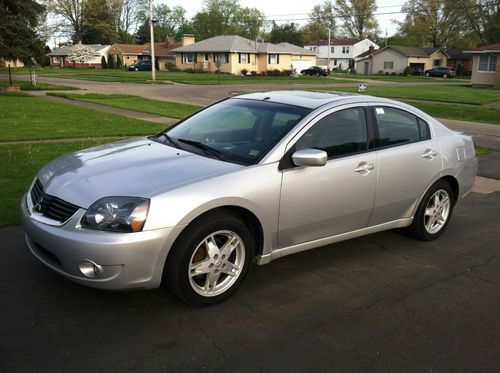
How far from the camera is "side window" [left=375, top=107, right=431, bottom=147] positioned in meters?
5.09

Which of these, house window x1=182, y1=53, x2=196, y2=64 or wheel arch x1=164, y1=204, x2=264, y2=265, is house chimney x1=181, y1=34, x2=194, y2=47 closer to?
house window x1=182, y1=53, x2=196, y2=64

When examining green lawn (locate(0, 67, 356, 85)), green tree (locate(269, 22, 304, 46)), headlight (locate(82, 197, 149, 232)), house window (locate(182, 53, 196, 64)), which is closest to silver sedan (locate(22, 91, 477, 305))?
headlight (locate(82, 197, 149, 232))

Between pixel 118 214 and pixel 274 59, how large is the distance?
68146mm

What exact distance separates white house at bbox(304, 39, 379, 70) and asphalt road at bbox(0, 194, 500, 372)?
93.4m

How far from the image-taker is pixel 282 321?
149 inches

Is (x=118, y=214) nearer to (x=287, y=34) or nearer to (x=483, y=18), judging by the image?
(x=483, y=18)

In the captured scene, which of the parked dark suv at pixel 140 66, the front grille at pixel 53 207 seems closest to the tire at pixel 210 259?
the front grille at pixel 53 207

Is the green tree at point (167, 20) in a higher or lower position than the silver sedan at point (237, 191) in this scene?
higher

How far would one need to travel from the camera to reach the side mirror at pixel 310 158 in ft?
13.6

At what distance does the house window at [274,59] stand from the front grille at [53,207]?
219 feet

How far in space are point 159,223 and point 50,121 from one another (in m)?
12.5

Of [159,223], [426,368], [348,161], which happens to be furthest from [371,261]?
[159,223]

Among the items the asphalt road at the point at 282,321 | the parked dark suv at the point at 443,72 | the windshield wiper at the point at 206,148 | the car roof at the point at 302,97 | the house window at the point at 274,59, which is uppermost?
the house window at the point at 274,59

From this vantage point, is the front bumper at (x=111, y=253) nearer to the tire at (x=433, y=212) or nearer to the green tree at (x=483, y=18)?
the tire at (x=433, y=212)
